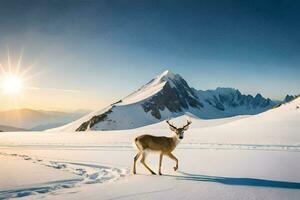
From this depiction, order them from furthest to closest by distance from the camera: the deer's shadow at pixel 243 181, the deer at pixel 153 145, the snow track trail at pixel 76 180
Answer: the deer at pixel 153 145 → the deer's shadow at pixel 243 181 → the snow track trail at pixel 76 180

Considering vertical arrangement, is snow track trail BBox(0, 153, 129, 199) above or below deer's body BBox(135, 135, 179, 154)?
below

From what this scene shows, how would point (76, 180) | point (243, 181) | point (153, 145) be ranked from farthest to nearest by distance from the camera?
A: 1. point (153, 145)
2. point (76, 180)
3. point (243, 181)

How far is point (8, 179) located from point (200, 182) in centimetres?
640

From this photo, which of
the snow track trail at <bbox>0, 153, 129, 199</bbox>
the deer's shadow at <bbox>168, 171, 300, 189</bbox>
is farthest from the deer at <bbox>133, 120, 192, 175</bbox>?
the deer's shadow at <bbox>168, 171, 300, 189</bbox>

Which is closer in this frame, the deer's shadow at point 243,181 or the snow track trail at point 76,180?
the snow track trail at point 76,180

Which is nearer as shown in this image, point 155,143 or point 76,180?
point 76,180

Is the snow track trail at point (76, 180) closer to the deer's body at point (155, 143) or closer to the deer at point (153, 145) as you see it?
the deer at point (153, 145)

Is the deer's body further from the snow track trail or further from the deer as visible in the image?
the snow track trail

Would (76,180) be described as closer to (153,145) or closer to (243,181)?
(153,145)

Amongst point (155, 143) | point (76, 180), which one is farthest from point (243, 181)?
point (76, 180)

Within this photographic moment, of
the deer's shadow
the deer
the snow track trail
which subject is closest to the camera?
the snow track trail

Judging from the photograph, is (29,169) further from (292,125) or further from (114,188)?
(292,125)

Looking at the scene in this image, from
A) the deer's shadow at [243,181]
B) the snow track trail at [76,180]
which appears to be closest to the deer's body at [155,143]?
the snow track trail at [76,180]

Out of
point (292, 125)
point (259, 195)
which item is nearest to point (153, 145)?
point (259, 195)
